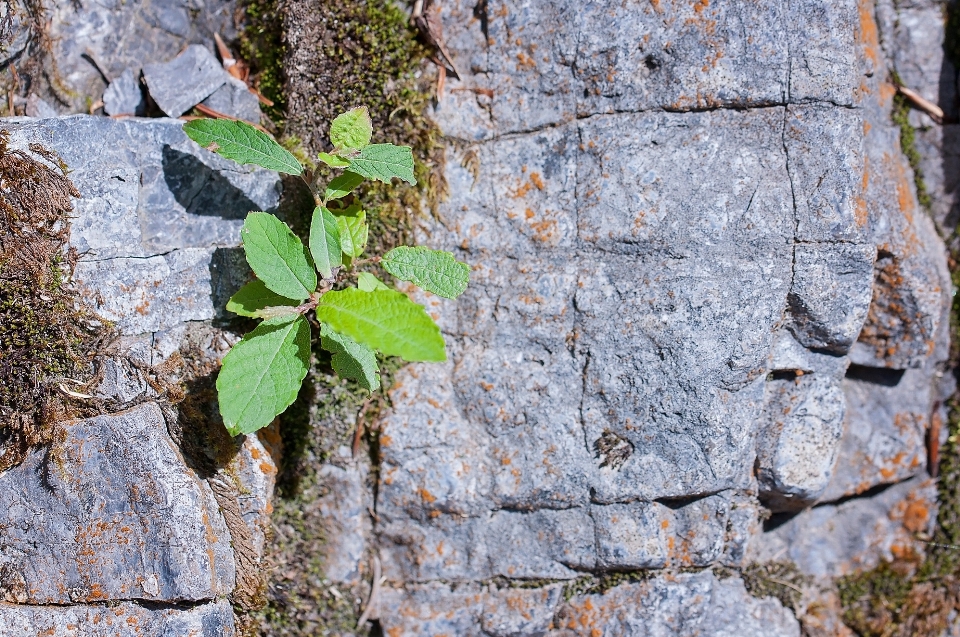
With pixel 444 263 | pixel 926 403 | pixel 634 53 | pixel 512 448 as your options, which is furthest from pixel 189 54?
pixel 926 403

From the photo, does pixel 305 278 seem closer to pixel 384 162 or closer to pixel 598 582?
pixel 384 162

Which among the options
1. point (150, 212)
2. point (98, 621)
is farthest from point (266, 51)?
point (98, 621)

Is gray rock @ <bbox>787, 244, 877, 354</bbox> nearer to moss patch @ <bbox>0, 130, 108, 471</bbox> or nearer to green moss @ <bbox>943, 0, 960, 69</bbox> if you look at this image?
green moss @ <bbox>943, 0, 960, 69</bbox>

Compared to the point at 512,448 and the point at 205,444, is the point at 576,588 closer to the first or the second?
the point at 512,448

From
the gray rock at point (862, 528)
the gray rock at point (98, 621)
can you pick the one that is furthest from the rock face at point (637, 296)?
the gray rock at point (98, 621)

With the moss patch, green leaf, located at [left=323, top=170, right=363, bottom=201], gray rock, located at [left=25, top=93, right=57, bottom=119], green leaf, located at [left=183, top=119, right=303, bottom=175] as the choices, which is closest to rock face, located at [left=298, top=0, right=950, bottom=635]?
green leaf, located at [left=323, top=170, right=363, bottom=201]

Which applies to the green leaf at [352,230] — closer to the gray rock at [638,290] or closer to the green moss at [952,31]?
the gray rock at [638,290]
